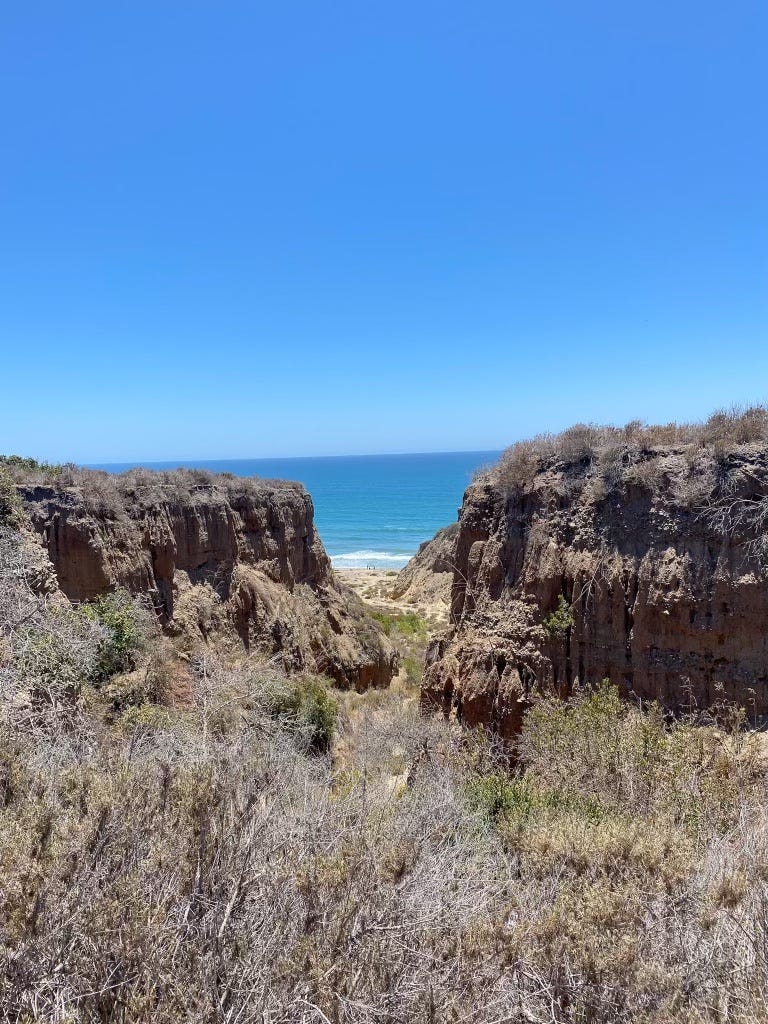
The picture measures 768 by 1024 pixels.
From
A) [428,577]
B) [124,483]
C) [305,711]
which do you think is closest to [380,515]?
[428,577]

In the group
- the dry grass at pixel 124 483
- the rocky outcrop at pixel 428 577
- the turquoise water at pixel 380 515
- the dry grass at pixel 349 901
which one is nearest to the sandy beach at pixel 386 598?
the rocky outcrop at pixel 428 577

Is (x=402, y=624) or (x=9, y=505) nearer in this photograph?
(x=9, y=505)

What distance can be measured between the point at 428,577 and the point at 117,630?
98.3 ft

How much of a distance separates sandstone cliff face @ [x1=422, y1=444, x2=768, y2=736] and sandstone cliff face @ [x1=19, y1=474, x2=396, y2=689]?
28.6 ft

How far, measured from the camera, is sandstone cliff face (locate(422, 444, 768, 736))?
34.9 feet

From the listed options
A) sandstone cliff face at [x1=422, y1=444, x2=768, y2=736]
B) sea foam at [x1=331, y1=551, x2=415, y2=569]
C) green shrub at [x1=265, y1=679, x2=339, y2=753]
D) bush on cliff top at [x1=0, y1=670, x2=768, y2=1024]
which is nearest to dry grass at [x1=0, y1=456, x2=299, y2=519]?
green shrub at [x1=265, y1=679, x2=339, y2=753]

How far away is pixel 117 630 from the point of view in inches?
591

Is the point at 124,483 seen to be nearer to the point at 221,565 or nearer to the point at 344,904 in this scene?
the point at 221,565

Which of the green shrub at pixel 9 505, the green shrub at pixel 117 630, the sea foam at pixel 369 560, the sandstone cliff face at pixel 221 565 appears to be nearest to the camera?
the green shrub at pixel 117 630

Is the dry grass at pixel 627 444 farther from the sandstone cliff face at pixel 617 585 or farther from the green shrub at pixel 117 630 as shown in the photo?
the green shrub at pixel 117 630

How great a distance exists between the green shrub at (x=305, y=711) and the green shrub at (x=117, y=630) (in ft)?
12.6

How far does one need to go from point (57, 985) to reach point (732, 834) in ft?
21.9

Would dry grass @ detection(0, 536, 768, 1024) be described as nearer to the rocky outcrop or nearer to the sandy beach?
the sandy beach

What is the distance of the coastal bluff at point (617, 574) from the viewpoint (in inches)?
420
